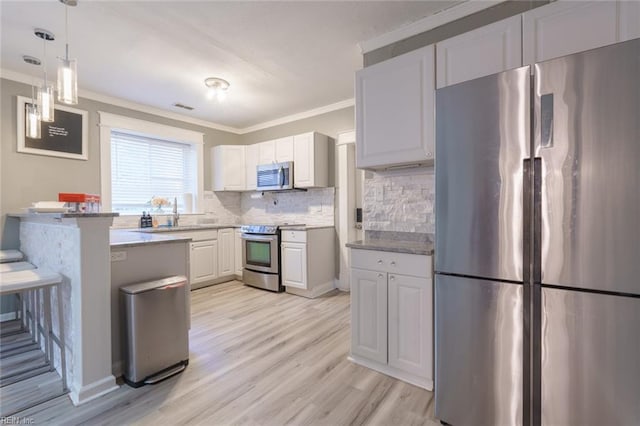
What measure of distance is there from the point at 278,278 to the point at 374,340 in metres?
2.21

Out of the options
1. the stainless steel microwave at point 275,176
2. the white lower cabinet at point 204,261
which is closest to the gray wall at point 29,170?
the white lower cabinet at point 204,261

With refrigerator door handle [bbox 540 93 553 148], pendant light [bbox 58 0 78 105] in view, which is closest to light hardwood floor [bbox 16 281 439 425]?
refrigerator door handle [bbox 540 93 553 148]

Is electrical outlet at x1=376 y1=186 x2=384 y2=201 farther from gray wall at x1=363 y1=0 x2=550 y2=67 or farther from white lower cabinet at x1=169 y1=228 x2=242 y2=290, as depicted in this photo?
white lower cabinet at x1=169 y1=228 x2=242 y2=290

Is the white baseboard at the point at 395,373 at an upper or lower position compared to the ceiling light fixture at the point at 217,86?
lower

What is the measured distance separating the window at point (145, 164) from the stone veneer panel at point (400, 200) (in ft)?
11.0

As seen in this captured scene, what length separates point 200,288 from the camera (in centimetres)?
426

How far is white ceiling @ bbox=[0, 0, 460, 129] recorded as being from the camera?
2.13 meters

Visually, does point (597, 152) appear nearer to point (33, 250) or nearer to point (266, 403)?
point (266, 403)

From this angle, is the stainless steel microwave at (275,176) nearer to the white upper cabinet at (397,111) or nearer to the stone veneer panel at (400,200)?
the stone veneer panel at (400,200)

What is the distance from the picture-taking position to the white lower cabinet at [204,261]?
4.13 metres

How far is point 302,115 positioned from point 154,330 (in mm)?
3572

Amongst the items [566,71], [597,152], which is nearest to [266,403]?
[597,152]

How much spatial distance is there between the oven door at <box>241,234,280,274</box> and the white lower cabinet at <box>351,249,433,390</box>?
2.08m

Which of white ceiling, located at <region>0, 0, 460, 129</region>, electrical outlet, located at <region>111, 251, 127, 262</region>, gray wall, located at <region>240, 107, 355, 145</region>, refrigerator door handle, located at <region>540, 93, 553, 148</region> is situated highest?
white ceiling, located at <region>0, 0, 460, 129</region>
